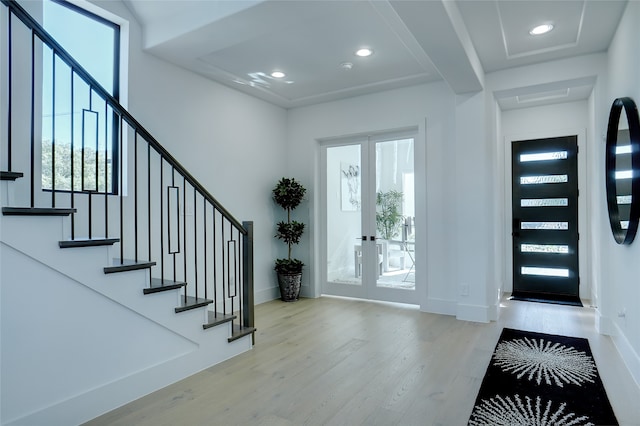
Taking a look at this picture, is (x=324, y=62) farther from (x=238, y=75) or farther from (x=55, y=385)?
(x=55, y=385)

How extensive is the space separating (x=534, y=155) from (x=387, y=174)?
8.25 feet

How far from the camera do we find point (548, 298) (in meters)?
5.49

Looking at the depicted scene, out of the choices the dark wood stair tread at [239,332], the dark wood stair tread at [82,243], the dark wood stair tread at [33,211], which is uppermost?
the dark wood stair tread at [33,211]

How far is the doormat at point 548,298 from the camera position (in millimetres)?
5203

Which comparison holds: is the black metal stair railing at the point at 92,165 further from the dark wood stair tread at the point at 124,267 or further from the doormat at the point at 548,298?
the doormat at the point at 548,298

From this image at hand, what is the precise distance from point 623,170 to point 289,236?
3867 millimetres

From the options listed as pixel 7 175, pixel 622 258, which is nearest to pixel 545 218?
pixel 622 258

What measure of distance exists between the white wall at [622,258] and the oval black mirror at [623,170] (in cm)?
11

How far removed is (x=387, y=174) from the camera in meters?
5.25

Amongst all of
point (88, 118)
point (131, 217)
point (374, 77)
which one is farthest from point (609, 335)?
point (88, 118)

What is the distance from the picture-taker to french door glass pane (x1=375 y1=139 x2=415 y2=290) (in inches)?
200

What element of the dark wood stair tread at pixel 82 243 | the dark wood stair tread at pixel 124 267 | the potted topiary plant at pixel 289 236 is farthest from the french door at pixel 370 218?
the dark wood stair tread at pixel 82 243

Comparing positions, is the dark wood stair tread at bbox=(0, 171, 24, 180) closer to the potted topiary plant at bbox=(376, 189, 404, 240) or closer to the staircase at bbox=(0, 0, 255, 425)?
the staircase at bbox=(0, 0, 255, 425)

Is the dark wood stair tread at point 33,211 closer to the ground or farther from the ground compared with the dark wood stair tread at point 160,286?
farther from the ground
